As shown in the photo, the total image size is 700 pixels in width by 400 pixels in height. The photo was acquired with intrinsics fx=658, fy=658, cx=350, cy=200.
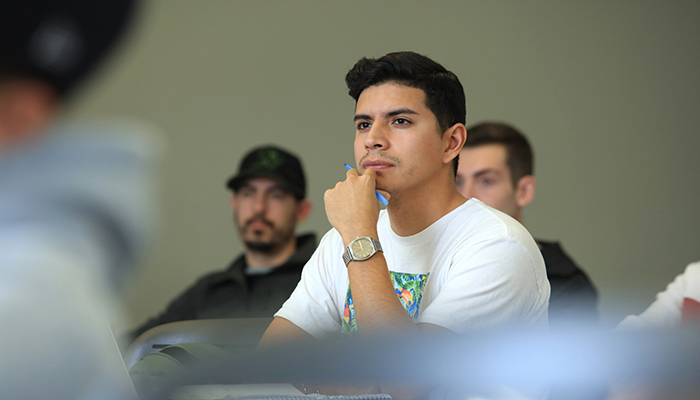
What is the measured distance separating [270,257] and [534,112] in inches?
57.9

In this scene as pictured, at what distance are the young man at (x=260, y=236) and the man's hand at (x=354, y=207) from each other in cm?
100

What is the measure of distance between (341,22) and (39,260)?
2.43 m

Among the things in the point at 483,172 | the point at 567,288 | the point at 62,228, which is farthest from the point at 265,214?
the point at 62,228

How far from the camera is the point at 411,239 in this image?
3.05 ft

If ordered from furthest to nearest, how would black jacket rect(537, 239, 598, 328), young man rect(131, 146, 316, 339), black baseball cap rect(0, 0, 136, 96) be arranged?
young man rect(131, 146, 316, 339) < black jacket rect(537, 239, 598, 328) < black baseball cap rect(0, 0, 136, 96)

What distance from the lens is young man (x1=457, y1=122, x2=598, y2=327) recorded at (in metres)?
1.48

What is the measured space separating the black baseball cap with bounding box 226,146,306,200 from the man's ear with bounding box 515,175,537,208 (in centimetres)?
78

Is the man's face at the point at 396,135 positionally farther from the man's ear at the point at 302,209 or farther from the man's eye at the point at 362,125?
the man's ear at the point at 302,209

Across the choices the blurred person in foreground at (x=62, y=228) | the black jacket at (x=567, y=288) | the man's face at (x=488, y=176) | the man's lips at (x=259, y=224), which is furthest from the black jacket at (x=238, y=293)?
the blurred person in foreground at (x=62, y=228)

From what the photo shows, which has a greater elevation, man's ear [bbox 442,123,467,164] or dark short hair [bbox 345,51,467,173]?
dark short hair [bbox 345,51,467,173]

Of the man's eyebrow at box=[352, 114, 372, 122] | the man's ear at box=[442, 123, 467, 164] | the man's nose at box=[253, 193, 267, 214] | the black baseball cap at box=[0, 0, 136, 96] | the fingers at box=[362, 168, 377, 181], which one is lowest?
the black baseball cap at box=[0, 0, 136, 96]

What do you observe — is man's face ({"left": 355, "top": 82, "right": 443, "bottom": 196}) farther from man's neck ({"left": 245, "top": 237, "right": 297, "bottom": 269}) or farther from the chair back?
man's neck ({"left": 245, "top": 237, "right": 297, "bottom": 269})

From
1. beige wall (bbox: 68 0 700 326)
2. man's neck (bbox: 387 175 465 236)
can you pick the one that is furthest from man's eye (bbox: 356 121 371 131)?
beige wall (bbox: 68 0 700 326)

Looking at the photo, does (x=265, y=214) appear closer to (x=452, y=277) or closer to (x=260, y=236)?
(x=260, y=236)
